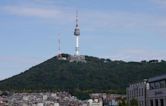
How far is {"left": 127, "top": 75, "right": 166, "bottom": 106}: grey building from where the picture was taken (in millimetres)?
125812

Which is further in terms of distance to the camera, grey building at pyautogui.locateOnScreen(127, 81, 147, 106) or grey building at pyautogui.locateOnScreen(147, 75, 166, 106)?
grey building at pyautogui.locateOnScreen(127, 81, 147, 106)

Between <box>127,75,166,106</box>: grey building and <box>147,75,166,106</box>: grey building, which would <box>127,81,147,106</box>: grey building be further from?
<box>147,75,166,106</box>: grey building

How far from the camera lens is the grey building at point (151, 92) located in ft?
413

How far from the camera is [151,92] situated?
13388cm

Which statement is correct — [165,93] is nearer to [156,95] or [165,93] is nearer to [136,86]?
[156,95]

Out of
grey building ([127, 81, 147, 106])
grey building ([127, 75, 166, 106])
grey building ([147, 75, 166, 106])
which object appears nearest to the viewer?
grey building ([147, 75, 166, 106])

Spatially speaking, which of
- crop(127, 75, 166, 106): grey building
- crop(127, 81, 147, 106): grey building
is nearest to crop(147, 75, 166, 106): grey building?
crop(127, 75, 166, 106): grey building

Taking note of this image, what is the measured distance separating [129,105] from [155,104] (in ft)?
19.7

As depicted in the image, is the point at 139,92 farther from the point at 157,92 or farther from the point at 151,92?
the point at 157,92

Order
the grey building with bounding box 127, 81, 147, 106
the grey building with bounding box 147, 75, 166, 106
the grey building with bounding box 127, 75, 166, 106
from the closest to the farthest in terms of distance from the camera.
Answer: the grey building with bounding box 147, 75, 166, 106, the grey building with bounding box 127, 75, 166, 106, the grey building with bounding box 127, 81, 147, 106

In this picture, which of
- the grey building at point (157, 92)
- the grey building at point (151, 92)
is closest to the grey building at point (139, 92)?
the grey building at point (151, 92)

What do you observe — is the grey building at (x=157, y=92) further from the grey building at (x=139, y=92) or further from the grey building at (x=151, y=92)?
the grey building at (x=139, y=92)

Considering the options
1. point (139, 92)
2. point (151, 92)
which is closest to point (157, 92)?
point (151, 92)

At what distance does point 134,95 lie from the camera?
152 m
